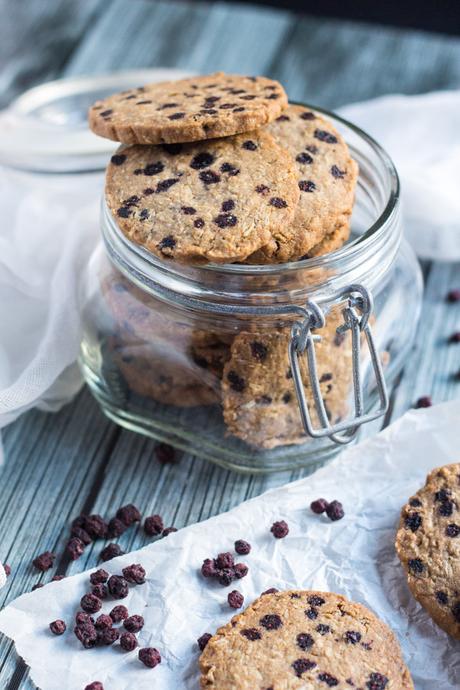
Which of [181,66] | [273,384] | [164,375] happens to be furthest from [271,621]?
[181,66]

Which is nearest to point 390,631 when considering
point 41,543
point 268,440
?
point 268,440

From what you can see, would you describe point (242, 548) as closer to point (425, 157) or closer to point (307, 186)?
point (307, 186)

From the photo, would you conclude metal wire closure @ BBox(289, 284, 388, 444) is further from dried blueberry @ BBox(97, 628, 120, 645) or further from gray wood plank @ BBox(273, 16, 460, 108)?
gray wood plank @ BBox(273, 16, 460, 108)

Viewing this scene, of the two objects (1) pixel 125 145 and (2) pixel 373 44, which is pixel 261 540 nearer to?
(1) pixel 125 145

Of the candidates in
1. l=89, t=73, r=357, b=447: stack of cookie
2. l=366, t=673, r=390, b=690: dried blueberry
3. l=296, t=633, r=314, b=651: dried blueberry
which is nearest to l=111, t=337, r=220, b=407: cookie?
l=89, t=73, r=357, b=447: stack of cookie

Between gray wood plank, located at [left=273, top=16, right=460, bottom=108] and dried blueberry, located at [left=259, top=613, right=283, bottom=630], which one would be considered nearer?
dried blueberry, located at [left=259, top=613, right=283, bottom=630]
